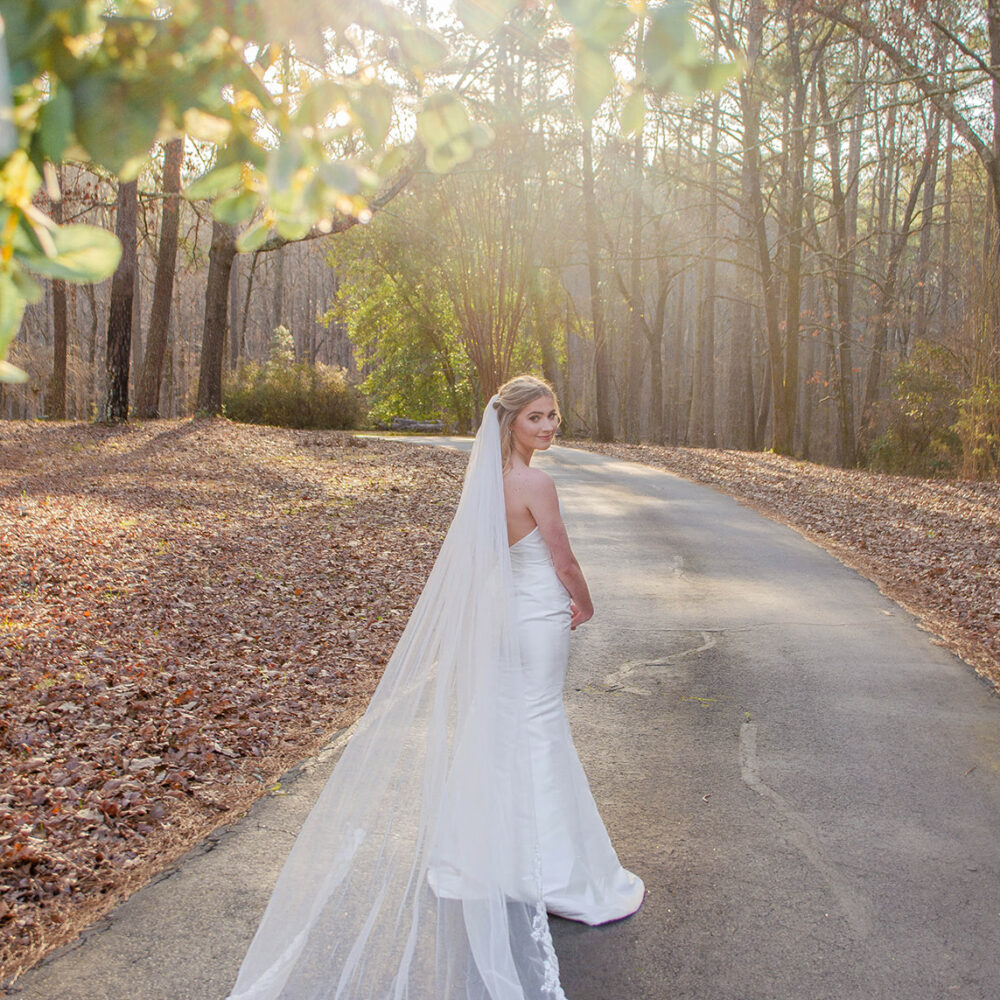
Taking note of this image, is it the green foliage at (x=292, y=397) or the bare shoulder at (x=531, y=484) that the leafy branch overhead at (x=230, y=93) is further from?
the green foliage at (x=292, y=397)

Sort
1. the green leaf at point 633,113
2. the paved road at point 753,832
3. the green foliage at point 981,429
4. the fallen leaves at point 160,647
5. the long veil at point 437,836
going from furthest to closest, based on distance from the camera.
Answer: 1. the green foliage at point 981,429
2. the fallen leaves at point 160,647
3. the paved road at point 753,832
4. the long veil at point 437,836
5. the green leaf at point 633,113

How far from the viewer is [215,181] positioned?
141cm

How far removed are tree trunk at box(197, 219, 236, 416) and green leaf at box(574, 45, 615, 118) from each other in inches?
937

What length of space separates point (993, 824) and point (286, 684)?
453 centimetres

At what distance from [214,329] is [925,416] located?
18067 mm

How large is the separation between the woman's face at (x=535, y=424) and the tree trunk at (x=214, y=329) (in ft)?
70.1

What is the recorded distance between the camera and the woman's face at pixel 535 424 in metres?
4.12

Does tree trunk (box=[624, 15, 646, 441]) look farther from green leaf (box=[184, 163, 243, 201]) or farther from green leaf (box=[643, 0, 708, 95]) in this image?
green leaf (box=[184, 163, 243, 201])

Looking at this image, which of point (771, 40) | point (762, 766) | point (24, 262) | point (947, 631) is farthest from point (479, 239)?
point (24, 262)

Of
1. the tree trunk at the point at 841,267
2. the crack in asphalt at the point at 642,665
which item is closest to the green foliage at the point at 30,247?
the crack in asphalt at the point at 642,665

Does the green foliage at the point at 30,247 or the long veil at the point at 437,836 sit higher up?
the green foliage at the point at 30,247

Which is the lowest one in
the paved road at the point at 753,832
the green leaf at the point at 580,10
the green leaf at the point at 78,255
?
the paved road at the point at 753,832

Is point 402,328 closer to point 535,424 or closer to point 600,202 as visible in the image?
point 600,202

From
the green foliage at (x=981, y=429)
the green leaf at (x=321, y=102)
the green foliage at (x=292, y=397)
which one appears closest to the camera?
the green leaf at (x=321, y=102)
